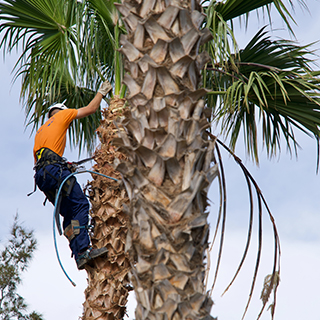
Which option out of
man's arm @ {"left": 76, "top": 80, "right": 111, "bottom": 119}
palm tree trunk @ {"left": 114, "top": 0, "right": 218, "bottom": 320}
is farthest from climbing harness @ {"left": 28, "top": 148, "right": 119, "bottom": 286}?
palm tree trunk @ {"left": 114, "top": 0, "right": 218, "bottom": 320}

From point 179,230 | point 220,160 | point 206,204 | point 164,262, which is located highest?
point 220,160

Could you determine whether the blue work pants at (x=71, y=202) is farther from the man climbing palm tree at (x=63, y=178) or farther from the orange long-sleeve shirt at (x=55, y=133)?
the orange long-sleeve shirt at (x=55, y=133)

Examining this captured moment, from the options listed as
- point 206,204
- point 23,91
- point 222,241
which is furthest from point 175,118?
point 23,91

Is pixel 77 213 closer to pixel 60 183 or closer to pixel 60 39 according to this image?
pixel 60 183

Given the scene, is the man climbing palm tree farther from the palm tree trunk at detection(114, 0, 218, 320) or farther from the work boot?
the palm tree trunk at detection(114, 0, 218, 320)

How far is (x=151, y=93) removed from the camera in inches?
119

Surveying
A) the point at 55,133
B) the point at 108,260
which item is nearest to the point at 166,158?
the point at 108,260

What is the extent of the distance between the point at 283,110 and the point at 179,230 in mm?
3450

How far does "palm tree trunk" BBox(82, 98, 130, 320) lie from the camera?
495 cm

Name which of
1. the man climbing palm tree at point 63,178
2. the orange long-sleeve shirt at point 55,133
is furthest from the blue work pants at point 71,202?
the orange long-sleeve shirt at point 55,133

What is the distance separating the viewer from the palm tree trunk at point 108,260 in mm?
4945

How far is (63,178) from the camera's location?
5.12 metres

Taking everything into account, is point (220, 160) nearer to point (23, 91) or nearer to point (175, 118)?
point (175, 118)

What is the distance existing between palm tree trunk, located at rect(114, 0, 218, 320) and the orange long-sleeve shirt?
8.21ft
